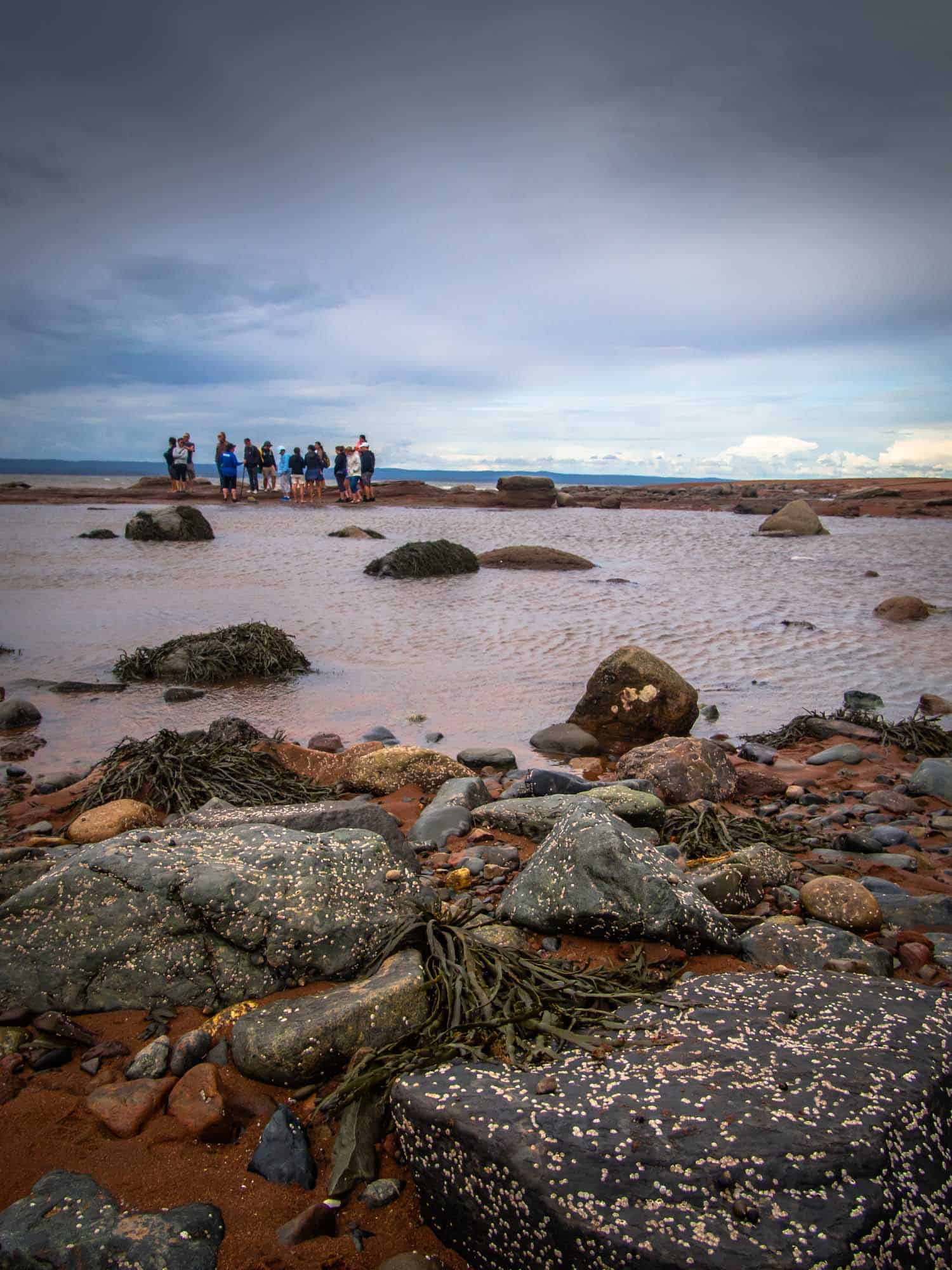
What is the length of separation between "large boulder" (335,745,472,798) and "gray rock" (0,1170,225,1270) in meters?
3.31

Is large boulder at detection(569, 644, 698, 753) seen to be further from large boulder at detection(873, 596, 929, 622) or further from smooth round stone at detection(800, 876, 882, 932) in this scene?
large boulder at detection(873, 596, 929, 622)

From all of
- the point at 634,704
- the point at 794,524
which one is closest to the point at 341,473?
the point at 794,524

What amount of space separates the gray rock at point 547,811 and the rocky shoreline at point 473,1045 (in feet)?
0.07

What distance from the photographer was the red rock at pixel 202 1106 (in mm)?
2244

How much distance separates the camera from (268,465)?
1467 inches

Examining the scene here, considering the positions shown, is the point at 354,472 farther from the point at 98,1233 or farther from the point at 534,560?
the point at 98,1233

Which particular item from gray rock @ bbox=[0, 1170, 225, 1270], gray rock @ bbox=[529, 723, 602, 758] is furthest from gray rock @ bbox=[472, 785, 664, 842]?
gray rock @ bbox=[0, 1170, 225, 1270]

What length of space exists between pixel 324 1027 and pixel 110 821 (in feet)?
8.33

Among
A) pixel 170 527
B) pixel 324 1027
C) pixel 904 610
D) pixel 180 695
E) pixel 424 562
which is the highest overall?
pixel 170 527

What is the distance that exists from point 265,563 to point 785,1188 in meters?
15.7

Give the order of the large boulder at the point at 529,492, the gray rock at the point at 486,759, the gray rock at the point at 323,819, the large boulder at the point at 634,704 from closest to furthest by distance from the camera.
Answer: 1. the gray rock at the point at 323,819
2. the gray rock at the point at 486,759
3. the large boulder at the point at 634,704
4. the large boulder at the point at 529,492

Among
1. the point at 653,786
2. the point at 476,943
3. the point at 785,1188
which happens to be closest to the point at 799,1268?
the point at 785,1188

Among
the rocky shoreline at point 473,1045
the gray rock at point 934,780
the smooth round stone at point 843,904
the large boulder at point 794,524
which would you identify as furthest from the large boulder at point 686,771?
the large boulder at point 794,524

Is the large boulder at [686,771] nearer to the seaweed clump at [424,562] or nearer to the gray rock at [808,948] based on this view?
the gray rock at [808,948]
